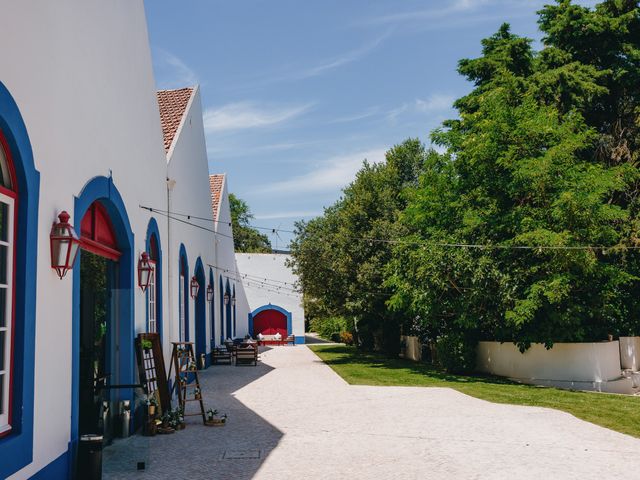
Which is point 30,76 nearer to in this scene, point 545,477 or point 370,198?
point 545,477

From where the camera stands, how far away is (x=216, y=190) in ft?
84.9

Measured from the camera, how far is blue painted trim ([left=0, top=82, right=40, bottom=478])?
16.1 ft

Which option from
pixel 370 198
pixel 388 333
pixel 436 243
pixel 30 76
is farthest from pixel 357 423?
pixel 388 333

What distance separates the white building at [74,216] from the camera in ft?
16.5

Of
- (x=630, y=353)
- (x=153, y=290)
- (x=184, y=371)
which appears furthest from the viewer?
(x=630, y=353)

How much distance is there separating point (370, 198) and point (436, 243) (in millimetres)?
6404

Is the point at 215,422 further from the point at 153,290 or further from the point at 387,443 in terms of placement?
the point at 387,443

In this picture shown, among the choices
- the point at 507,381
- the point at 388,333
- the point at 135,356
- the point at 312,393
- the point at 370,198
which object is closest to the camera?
the point at 135,356

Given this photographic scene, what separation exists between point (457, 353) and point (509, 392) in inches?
175

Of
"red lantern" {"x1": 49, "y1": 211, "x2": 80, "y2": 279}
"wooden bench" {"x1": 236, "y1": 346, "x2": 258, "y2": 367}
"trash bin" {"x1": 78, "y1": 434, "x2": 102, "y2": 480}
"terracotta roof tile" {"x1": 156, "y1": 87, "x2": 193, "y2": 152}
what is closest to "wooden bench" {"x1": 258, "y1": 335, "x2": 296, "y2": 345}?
"wooden bench" {"x1": 236, "y1": 346, "x2": 258, "y2": 367}

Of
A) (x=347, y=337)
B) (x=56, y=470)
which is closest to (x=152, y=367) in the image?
(x=56, y=470)

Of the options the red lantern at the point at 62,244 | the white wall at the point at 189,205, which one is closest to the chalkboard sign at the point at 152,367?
the white wall at the point at 189,205

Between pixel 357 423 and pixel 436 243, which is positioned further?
pixel 436 243

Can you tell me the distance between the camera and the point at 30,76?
211 inches
